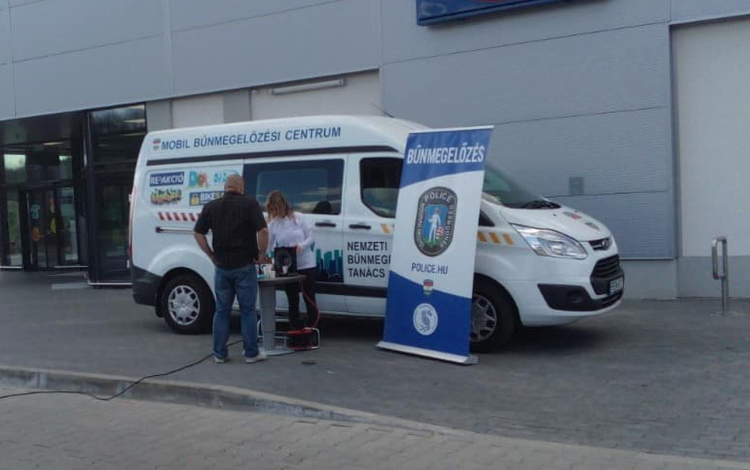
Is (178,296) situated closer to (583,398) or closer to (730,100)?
(583,398)

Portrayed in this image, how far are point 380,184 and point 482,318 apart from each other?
1852mm

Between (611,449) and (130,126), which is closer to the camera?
(611,449)

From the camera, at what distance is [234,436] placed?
6.35 meters

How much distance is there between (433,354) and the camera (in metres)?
8.27

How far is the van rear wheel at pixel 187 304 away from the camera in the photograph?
10070 millimetres

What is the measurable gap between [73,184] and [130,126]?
5.70m

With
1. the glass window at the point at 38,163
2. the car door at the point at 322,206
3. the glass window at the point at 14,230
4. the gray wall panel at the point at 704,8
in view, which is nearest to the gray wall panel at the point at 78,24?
the glass window at the point at 38,163

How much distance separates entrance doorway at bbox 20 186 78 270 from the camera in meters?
22.2

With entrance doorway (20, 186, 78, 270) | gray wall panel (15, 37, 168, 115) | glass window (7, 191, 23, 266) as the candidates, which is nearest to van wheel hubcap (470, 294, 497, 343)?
gray wall panel (15, 37, 168, 115)

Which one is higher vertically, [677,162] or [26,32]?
[26,32]

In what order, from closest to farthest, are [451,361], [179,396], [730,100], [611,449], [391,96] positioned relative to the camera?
1. [611,449]
2. [179,396]
3. [451,361]
4. [730,100]
5. [391,96]

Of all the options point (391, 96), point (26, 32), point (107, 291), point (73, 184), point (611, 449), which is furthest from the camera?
point (73, 184)

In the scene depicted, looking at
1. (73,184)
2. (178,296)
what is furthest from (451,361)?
(73,184)

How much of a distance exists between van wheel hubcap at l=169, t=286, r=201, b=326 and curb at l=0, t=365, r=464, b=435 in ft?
6.92
